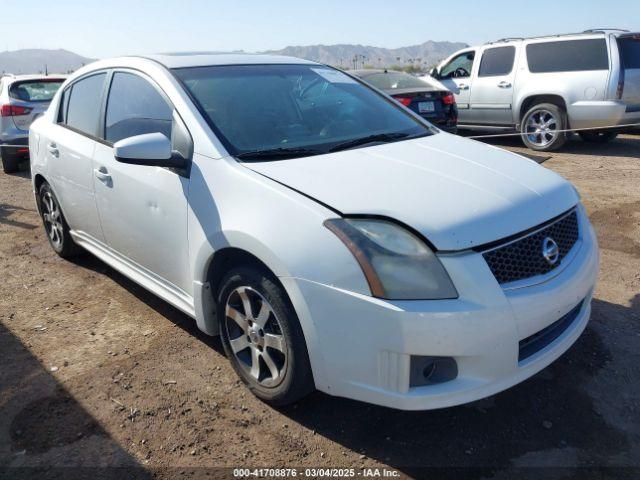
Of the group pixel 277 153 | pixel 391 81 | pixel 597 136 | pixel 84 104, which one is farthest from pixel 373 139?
pixel 597 136

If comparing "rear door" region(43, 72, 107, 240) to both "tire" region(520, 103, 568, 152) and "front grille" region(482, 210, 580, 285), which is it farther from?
"tire" region(520, 103, 568, 152)

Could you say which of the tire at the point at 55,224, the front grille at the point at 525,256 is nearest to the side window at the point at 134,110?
the tire at the point at 55,224

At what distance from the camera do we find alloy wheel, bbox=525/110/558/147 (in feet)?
31.1

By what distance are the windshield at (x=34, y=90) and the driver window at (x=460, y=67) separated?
7244 mm

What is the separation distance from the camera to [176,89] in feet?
10.5

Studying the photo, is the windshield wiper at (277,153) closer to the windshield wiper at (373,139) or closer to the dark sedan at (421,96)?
the windshield wiper at (373,139)

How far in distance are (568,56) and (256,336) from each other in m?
8.60

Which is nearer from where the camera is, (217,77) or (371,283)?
(371,283)

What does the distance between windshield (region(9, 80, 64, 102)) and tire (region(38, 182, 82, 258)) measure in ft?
15.7

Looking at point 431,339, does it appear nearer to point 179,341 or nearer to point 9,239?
point 179,341

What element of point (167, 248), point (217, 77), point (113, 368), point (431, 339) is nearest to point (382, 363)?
point (431, 339)

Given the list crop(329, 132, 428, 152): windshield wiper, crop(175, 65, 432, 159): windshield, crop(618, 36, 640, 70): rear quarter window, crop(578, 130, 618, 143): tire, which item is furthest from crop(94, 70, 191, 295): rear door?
crop(578, 130, 618, 143): tire

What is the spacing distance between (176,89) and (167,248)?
91cm

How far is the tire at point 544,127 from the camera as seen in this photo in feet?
30.7
